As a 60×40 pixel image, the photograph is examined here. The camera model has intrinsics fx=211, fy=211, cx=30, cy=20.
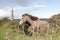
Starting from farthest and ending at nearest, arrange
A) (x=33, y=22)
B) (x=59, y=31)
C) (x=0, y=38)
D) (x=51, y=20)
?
(x=33, y=22)
(x=51, y=20)
(x=59, y=31)
(x=0, y=38)

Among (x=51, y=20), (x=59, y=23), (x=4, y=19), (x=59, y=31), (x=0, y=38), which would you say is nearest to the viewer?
(x=0, y=38)

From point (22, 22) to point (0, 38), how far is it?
322 inches

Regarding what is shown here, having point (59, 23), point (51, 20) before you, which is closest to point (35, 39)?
point (59, 23)

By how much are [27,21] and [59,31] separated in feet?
18.9

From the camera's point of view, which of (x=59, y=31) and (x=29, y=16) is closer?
(x=59, y=31)

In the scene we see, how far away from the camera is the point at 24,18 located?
40.8ft

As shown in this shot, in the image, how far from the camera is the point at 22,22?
12.2 m

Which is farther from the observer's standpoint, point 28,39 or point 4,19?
point 4,19

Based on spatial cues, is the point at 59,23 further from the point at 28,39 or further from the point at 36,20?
the point at 28,39

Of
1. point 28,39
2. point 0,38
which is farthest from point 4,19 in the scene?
point 0,38

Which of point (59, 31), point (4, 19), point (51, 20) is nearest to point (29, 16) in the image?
point (51, 20)

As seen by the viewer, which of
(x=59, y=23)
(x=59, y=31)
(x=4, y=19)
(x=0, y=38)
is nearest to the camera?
(x=0, y=38)

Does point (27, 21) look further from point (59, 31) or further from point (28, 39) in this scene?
point (28, 39)

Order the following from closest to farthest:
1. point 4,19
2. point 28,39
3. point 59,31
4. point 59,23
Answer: point 28,39, point 59,31, point 4,19, point 59,23
